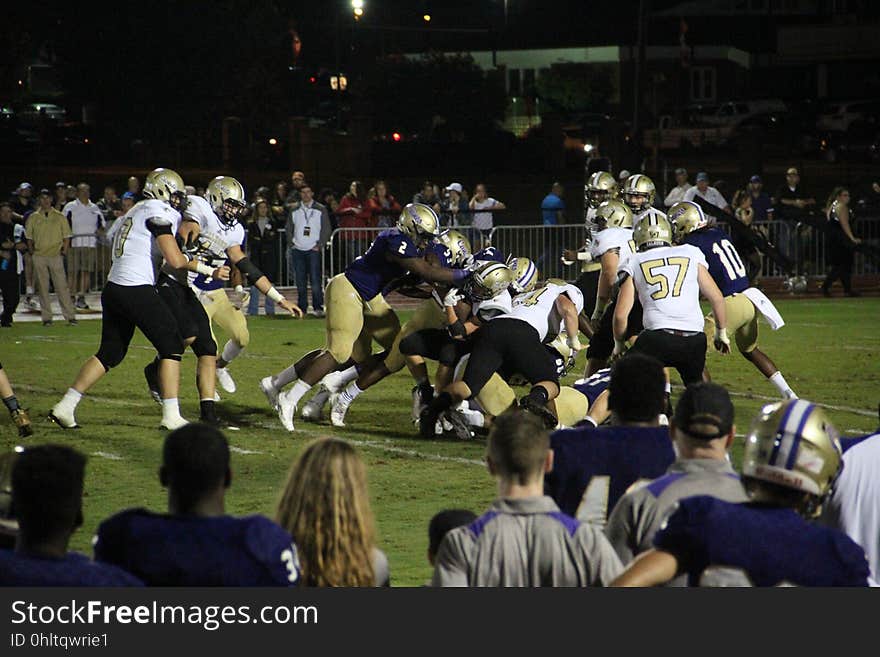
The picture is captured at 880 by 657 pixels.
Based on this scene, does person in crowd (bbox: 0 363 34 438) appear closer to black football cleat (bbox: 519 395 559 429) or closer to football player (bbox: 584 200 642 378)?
black football cleat (bbox: 519 395 559 429)

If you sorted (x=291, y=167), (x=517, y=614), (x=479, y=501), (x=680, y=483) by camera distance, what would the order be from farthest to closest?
(x=291, y=167) < (x=479, y=501) < (x=680, y=483) < (x=517, y=614)

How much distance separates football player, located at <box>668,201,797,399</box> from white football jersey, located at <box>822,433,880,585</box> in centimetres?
644

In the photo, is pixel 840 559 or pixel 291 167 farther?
pixel 291 167

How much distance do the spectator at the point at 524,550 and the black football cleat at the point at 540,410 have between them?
490cm

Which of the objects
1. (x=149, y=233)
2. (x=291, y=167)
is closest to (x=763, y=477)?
(x=149, y=233)

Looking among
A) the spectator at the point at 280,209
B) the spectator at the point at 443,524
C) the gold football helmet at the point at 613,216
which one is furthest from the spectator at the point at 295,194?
the spectator at the point at 443,524

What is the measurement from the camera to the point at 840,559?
366 cm

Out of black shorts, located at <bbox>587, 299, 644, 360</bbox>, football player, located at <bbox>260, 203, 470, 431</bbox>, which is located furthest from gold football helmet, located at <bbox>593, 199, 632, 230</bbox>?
football player, located at <bbox>260, 203, 470, 431</bbox>

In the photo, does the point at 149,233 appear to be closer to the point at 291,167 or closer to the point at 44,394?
the point at 44,394

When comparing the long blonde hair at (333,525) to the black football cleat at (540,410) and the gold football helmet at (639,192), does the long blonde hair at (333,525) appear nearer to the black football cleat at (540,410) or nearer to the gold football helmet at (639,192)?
the black football cleat at (540,410)

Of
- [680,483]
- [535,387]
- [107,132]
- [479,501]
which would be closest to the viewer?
[680,483]

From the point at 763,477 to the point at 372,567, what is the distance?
3.72 feet

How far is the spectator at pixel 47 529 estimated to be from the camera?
141 inches

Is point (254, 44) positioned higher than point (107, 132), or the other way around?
point (254, 44)
